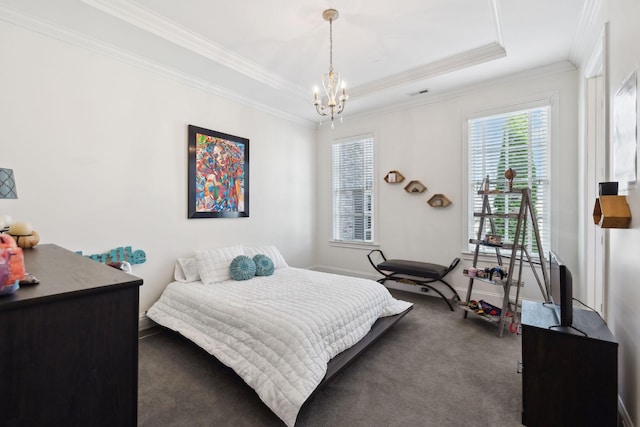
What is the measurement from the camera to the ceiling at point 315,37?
8.15 feet

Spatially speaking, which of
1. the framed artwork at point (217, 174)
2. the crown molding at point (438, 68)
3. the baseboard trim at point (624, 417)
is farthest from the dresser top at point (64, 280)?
the crown molding at point (438, 68)

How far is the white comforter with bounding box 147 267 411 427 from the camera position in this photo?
1.88 metres

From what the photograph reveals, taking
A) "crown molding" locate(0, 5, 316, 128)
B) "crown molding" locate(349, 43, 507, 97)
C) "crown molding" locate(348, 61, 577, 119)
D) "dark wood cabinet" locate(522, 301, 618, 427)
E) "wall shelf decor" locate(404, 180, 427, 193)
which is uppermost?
"crown molding" locate(349, 43, 507, 97)

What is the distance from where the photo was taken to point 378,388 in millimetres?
2139

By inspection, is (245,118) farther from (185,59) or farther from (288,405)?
(288,405)

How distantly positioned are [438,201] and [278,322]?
2984mm

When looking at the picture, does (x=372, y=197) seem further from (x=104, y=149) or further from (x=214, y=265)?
(x=104, y=149)

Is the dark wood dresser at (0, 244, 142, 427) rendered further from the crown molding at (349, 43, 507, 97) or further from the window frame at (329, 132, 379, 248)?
the window frame at (329, 132, 379, 248)

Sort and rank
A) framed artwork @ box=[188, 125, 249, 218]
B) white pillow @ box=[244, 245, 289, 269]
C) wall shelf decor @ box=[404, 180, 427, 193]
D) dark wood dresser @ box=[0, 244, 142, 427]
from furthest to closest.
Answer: wall shelf decor @ box=[404, 180, 427, 193] → white pillow @ box=[244, 245, 289, 269] → framed artwork @ box=[188, 125, 249, 218] → dark wood dresser @ box=[0, 244, 142, 427]

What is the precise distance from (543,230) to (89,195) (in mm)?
4867

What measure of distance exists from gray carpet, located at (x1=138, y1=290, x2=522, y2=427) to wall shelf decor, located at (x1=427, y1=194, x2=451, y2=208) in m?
1.76

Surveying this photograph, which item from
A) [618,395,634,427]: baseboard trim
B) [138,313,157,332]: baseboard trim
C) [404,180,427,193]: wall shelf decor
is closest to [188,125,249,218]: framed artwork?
[138,313,157,332]: baseboard trim

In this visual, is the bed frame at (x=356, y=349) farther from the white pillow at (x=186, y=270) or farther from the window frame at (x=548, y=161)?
the white pillow at (x=186, y=270)

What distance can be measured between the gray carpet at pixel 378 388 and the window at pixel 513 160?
1.42m
